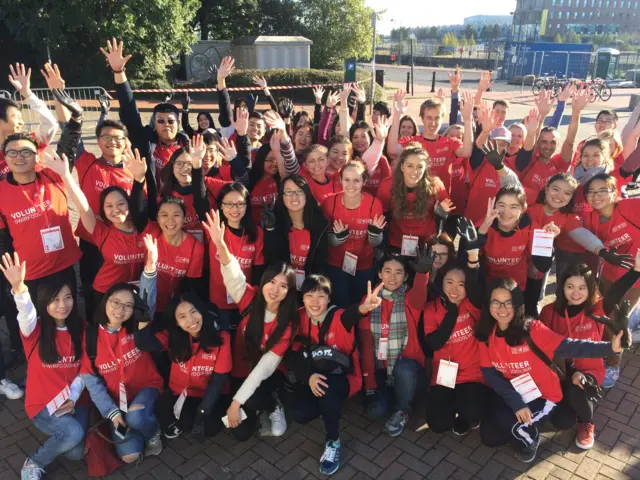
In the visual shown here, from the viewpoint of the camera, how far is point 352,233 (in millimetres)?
4316

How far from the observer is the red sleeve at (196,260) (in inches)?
159

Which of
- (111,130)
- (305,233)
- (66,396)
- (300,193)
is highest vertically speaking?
(111,130)

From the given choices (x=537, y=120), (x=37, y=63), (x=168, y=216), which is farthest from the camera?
(x=37, y=63)

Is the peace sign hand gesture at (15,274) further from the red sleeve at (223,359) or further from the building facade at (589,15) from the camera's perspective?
the building facade at (589,15)

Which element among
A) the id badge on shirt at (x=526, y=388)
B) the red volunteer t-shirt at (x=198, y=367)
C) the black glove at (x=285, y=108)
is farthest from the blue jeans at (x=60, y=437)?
the black glove at (x=285, y=108)

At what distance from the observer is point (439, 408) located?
364cm

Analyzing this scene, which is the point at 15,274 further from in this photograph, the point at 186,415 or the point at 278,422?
the point at 278,422

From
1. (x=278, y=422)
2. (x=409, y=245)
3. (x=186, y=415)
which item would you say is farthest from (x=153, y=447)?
(x=409, y=245)

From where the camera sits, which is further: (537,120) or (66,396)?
(537,120)

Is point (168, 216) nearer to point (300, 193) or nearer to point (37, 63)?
point (300, 193)

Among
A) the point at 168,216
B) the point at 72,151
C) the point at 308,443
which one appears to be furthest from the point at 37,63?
the point at 308,443

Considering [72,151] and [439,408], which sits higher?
[72,151]

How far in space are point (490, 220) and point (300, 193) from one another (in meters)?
1.57

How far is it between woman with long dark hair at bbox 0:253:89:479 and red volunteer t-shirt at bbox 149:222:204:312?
0.68 metres
